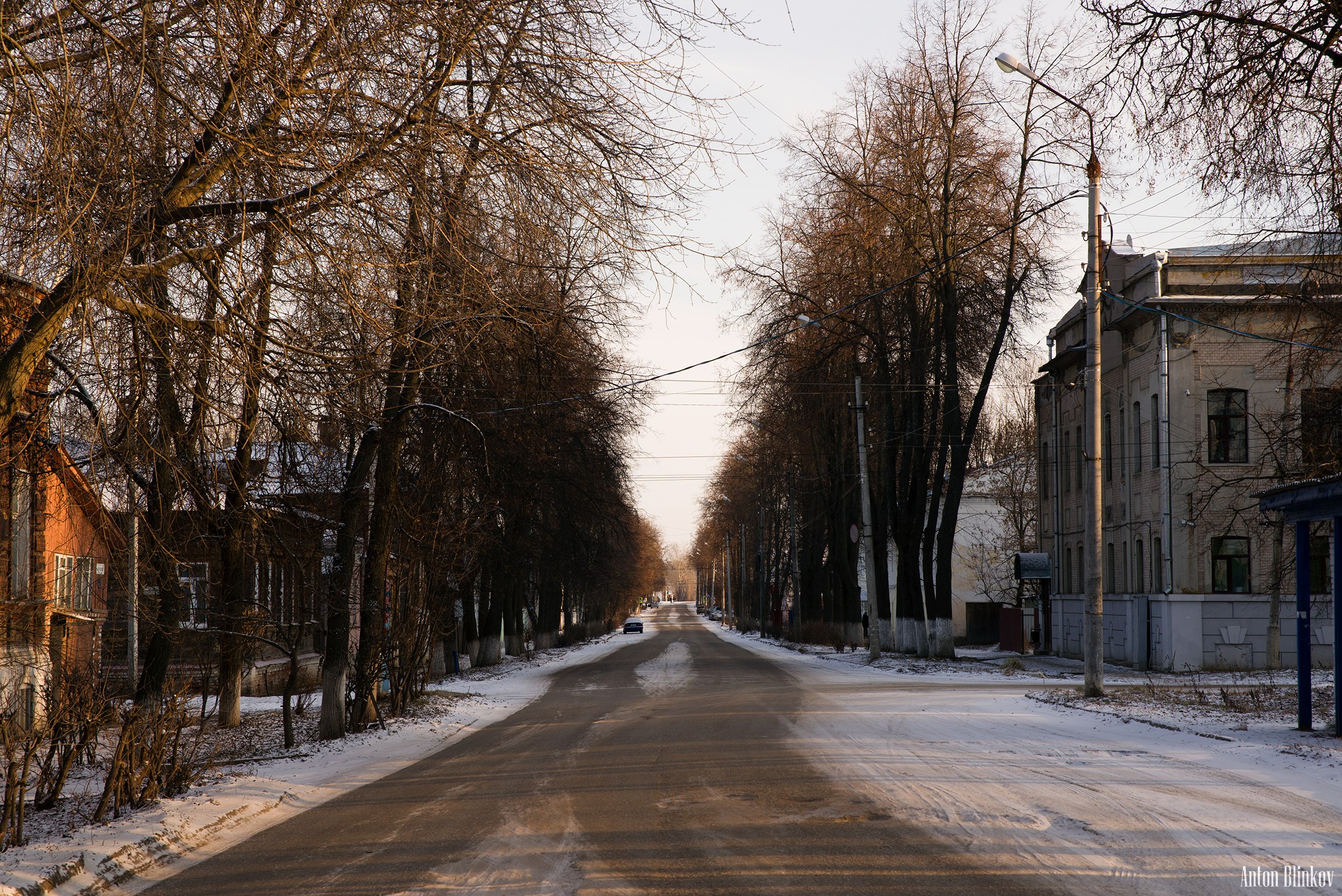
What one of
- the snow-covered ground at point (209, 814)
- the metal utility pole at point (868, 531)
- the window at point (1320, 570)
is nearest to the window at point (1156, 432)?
the window at point (1320, 570)

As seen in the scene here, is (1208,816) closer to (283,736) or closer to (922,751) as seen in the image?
(922,751)

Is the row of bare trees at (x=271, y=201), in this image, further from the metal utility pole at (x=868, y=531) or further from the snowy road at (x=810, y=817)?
the metal utility pole at (x=868, y=531)

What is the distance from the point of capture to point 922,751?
1265cm

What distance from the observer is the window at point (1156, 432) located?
32.1m

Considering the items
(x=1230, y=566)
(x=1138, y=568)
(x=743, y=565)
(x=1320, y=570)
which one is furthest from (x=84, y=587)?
(x=743, y=565)

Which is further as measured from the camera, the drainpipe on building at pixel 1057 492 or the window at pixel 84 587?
the drainpipe on building at pixel 1057 492

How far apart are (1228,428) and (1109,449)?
6.31 metres

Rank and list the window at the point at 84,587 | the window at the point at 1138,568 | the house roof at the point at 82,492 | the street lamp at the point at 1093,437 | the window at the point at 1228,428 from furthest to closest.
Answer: the window at the point at 1138,568, the window at the point at 1228,428, the window at the point at 84,587, the street lamp at the point at 1093,437, the house roof at the point at 82,492

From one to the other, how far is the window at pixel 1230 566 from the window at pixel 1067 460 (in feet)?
37.0

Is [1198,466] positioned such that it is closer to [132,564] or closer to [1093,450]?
[1093,450]

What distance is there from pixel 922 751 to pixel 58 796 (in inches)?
333

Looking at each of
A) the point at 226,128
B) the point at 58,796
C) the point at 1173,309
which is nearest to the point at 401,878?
the point at 58,796

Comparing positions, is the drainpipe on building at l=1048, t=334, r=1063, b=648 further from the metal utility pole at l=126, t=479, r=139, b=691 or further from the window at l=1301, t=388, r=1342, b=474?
the metal utility pole at l=126, t=479, r=139, b=691

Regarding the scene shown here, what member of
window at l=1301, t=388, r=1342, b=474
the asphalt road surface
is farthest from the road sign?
the asphalt road surface
